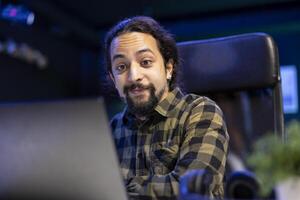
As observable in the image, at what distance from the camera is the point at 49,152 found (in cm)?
75

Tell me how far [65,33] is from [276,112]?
3.52 metres

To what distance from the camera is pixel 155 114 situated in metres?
1.36

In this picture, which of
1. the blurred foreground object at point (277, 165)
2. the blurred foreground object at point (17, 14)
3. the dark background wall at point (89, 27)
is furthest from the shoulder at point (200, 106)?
the blurred foreground object at point (17, 14)

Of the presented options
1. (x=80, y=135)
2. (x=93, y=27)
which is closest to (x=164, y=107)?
(x=80, y=135)

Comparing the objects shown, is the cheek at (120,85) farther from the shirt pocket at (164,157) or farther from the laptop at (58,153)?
the laptop at (58,153)

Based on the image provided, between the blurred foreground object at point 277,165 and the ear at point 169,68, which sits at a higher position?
the ear at point 169,68

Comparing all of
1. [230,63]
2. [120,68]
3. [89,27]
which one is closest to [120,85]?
[120,68]

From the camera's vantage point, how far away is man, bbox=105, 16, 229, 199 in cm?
→ 118

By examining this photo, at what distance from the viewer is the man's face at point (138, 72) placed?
1.36 meters

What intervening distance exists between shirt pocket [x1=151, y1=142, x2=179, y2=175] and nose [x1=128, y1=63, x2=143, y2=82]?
0.20 m

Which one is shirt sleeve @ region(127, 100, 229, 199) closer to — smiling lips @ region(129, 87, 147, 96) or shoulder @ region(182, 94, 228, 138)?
shoulder @ region(182, 94, 228, 138)

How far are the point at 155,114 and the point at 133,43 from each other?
0.22 meters

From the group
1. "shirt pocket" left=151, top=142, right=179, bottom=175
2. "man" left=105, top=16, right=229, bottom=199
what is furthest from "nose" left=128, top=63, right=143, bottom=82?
"shirt pocket" left=151, top=142, right=179, bottom=175

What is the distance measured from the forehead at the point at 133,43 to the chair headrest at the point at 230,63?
142mm
